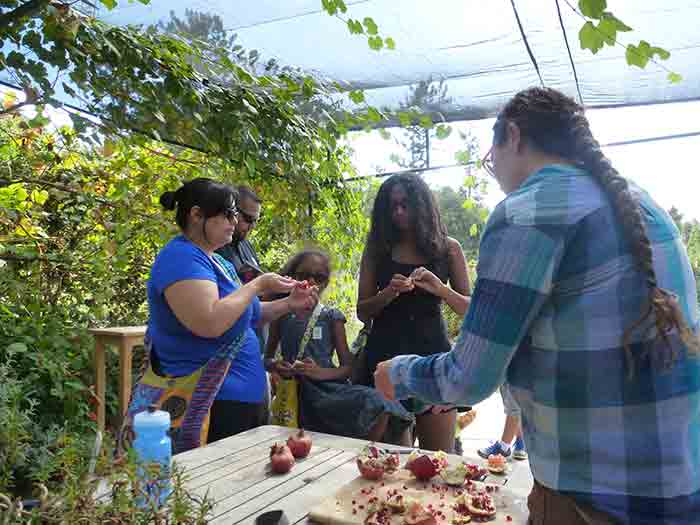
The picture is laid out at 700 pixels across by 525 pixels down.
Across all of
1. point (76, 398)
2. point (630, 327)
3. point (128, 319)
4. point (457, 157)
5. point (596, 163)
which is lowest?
point (76, 398)

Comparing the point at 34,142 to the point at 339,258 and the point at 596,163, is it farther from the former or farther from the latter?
the point at 596,163

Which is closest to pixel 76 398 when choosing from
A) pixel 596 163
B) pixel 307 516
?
pixel 307 516

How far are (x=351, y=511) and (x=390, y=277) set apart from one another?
1354 millimetres

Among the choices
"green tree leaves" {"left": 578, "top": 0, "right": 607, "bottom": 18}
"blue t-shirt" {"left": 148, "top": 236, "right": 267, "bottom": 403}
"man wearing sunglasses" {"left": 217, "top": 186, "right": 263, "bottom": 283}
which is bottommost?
"blue t-shirt" {"left": 148, "top": 236, "right": 267, "bottom": 403}

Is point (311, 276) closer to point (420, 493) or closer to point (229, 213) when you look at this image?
point (229, 213)

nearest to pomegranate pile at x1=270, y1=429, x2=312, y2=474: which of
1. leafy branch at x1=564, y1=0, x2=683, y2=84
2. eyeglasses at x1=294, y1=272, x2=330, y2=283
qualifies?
eyeglasses at x1=294, y1=272, x2=330, y2=283

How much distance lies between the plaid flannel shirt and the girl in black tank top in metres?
1.53

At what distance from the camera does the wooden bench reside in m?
3.48

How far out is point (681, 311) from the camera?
3.01ft

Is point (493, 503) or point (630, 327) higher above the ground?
point (630, 327)

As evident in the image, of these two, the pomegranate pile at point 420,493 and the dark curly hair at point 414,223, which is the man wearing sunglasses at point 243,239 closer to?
the dark curly hair at point 414,223

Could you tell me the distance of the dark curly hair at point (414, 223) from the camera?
2.58 m

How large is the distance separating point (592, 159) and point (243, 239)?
228 cm

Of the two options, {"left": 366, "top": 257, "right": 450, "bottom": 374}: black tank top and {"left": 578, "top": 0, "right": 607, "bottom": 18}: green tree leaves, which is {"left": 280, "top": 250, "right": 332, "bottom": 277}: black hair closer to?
{"left": 366, "top": 257, "right": 450, "bottom": 374}: black tank top
